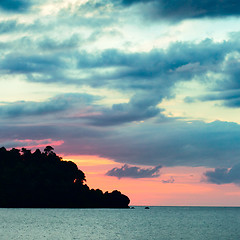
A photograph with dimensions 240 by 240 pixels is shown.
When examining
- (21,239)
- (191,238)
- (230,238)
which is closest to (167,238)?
(191,238)

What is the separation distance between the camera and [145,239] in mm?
112062

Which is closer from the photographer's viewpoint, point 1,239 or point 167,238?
point 1,239

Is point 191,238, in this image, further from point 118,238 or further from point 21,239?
point 21,239

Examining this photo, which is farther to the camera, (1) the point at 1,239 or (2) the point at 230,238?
(2) the point at 230,238

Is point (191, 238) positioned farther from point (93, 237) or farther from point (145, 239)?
point (93, 237)

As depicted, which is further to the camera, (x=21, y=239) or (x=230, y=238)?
(x=230, y=238)

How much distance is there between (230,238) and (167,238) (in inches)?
646

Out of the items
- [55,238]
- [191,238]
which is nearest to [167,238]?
[191,238]

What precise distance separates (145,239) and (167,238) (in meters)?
6.22

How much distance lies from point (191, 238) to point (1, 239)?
47.2 meters

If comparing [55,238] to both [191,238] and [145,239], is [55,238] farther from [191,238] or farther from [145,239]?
[191,238]

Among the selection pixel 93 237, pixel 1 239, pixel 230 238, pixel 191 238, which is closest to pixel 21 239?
pixel 1 239

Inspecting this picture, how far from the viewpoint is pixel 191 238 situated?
112812 mm

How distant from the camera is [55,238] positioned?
110m
